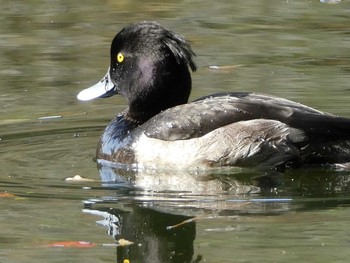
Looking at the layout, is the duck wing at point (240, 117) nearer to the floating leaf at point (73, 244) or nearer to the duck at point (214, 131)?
the duck at point (214, 131)

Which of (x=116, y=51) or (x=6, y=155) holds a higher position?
(x=116, y=51)

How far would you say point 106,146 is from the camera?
9234mm

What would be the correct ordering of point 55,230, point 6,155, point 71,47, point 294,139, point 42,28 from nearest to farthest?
1. point 55,230
2. point 294,139
3. point 6,155
4. point 71,47
5. point 42,28

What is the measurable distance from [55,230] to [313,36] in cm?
703

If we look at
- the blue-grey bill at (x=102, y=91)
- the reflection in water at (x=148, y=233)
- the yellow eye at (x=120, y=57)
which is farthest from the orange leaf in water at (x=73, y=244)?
the blue-grey bill at (x=102, y=91)

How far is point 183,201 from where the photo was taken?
25.0 feet

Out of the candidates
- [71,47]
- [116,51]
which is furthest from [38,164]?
[71,47]

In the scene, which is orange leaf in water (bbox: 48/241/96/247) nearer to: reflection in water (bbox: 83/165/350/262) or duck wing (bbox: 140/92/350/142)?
reflection in water (bbox: 83/165/350/262)

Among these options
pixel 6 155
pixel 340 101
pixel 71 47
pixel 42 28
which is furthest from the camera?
pixel 42 28

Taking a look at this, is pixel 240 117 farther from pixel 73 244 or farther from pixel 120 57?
pixel 73 244

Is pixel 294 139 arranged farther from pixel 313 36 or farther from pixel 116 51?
pixel 313 36

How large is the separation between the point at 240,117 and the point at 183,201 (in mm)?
1224

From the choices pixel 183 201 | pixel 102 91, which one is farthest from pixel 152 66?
pixel 183 201

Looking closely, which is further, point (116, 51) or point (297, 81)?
point (297, 81)
